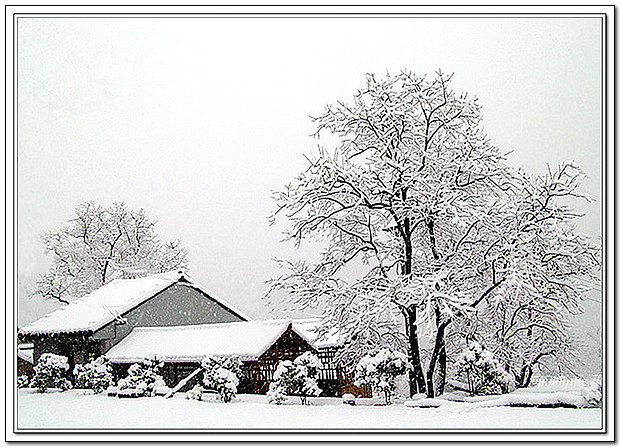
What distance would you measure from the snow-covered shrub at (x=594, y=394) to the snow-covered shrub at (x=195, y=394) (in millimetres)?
3850

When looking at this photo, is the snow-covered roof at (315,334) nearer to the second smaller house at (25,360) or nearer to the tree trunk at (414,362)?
the tree trunk at (414,362)

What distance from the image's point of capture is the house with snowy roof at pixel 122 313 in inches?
334

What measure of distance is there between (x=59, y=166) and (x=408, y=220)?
3636mm

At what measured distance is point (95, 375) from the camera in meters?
8.28

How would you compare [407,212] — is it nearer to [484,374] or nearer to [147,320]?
[484,374]

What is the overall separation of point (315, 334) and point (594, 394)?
3.24m

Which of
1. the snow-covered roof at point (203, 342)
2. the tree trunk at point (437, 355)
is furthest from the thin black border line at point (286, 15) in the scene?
the snow-covered roof at point (203, 342)

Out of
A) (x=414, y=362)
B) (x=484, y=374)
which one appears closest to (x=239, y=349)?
(x=414, y=362)

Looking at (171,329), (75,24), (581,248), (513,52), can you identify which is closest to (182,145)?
(75,24)

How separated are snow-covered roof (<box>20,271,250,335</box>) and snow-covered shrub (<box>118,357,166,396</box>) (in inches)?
38.2

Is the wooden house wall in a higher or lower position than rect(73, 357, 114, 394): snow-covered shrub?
higher

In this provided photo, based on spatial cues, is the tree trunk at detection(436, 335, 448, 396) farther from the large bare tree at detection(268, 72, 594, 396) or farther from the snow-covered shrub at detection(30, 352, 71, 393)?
the snow-covered shrub at detection(30, 352, 71, 393)

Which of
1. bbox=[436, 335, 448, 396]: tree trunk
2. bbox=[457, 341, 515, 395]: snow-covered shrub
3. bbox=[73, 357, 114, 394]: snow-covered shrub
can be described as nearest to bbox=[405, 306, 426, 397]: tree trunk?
bbox=[436, 335, 448, 396]: tree trunk

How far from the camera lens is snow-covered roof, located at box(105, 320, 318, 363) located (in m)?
8.32
